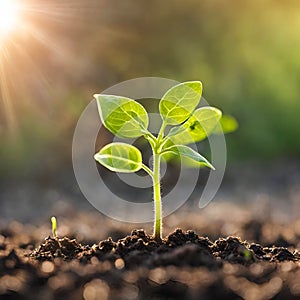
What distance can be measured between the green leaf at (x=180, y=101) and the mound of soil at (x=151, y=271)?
27cm

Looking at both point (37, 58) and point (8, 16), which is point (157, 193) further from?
point (37, 58)

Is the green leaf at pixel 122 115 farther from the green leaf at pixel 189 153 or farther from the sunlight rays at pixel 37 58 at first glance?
the sunlight rays at pixel 37 58

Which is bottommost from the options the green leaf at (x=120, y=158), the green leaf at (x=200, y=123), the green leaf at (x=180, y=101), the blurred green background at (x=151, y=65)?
the green leaf at (x=120, y=158)

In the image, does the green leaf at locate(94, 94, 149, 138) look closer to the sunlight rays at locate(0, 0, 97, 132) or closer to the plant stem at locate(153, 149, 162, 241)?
the plant stem at locate(153, 149, 162, 241)

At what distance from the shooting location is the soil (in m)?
0.84

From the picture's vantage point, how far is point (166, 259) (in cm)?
99

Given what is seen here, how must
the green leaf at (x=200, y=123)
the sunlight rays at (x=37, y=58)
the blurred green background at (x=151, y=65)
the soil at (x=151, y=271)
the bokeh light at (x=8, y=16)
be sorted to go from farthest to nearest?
the blurred green background at (x=151, y=65) → the sunlight rays at (x=37, y=58) → the bokeh light at (x=8, y=16) → the green leaf at (x=200, y=123) → the soil at (x=151, y=271)

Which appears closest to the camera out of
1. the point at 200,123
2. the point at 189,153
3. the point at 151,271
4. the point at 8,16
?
the point at 151,271

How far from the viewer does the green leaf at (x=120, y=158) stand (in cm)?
113

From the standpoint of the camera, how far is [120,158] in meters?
1.14

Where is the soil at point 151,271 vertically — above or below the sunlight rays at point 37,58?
below

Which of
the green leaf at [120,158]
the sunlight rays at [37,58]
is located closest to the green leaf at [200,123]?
the green leaf at [120,158]

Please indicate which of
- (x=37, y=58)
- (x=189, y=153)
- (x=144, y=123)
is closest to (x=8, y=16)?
(x=37, y=58)

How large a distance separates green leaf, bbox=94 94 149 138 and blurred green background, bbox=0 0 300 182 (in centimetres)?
223
